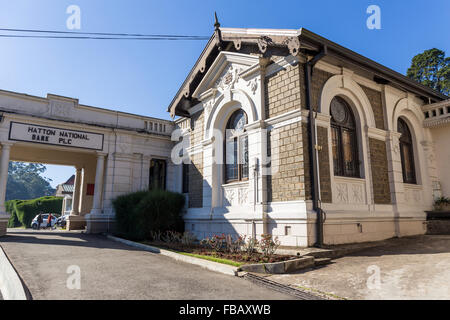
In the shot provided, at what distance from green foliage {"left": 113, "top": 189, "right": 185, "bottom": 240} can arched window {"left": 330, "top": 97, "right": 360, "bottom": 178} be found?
6.76 m

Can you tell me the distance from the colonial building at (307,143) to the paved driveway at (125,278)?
3.24 metres

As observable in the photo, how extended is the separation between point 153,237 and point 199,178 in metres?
3.01

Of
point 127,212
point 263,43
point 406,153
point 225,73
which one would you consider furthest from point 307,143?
point 127,212

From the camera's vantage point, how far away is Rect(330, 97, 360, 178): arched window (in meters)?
10.0

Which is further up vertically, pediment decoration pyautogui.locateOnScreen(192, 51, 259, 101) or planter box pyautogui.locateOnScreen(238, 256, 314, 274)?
pediment decoration pyautogui.locateOnScreen(192, 51, 259, 101)

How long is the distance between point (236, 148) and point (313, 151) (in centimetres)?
359

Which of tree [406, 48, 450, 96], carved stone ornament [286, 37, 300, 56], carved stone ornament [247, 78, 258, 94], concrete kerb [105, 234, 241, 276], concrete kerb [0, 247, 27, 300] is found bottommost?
concrete kerb [0, 247, 27, 300]

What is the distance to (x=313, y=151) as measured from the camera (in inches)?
346

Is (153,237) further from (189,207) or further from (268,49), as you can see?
(268,49)

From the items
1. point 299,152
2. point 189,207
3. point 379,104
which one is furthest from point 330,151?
point 189,207

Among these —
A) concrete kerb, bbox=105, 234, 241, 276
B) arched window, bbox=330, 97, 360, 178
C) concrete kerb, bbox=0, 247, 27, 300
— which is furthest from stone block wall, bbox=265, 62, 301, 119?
concrete kerb, bbox=0, 247, 27, 300

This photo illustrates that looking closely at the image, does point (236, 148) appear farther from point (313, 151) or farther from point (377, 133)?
point (377, 133)

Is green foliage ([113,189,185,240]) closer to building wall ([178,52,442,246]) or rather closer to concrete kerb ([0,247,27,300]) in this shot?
building wall ([178,52,442,246])

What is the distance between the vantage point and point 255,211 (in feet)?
32.0
